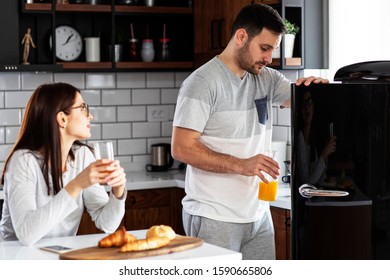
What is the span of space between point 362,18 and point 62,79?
1946mm

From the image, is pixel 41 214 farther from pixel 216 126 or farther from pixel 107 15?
pixel 107 15

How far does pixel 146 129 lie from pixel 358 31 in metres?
1.67

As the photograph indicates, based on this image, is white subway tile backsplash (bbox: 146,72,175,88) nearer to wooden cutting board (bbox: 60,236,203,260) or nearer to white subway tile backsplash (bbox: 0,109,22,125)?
white subway tile backsplash (bbox: 0,109,22,125)

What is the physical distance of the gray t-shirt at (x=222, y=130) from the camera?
10.6ft

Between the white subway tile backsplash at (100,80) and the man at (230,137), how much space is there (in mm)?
2023

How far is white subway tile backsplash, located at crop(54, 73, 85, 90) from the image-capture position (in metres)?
5.14

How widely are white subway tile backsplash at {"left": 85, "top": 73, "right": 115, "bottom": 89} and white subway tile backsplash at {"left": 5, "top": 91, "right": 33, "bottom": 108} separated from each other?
407mm

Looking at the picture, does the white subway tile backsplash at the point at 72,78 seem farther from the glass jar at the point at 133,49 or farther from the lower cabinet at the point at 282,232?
the lower cabinet at the point at 282,232

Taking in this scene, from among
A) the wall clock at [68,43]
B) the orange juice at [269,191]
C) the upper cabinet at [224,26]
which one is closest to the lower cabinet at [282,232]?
the upper cabinet at [224,26]

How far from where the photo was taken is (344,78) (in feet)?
9.05

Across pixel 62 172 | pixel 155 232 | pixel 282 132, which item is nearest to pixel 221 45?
pixel 282 132

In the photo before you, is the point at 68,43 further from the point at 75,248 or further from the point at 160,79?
the point at 75,248

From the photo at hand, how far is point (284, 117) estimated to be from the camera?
471 centimetres

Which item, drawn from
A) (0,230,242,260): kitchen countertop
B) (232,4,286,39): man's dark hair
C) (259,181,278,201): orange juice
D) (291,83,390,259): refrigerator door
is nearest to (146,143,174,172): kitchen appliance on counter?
(232,4,286,39): man's dark hair
